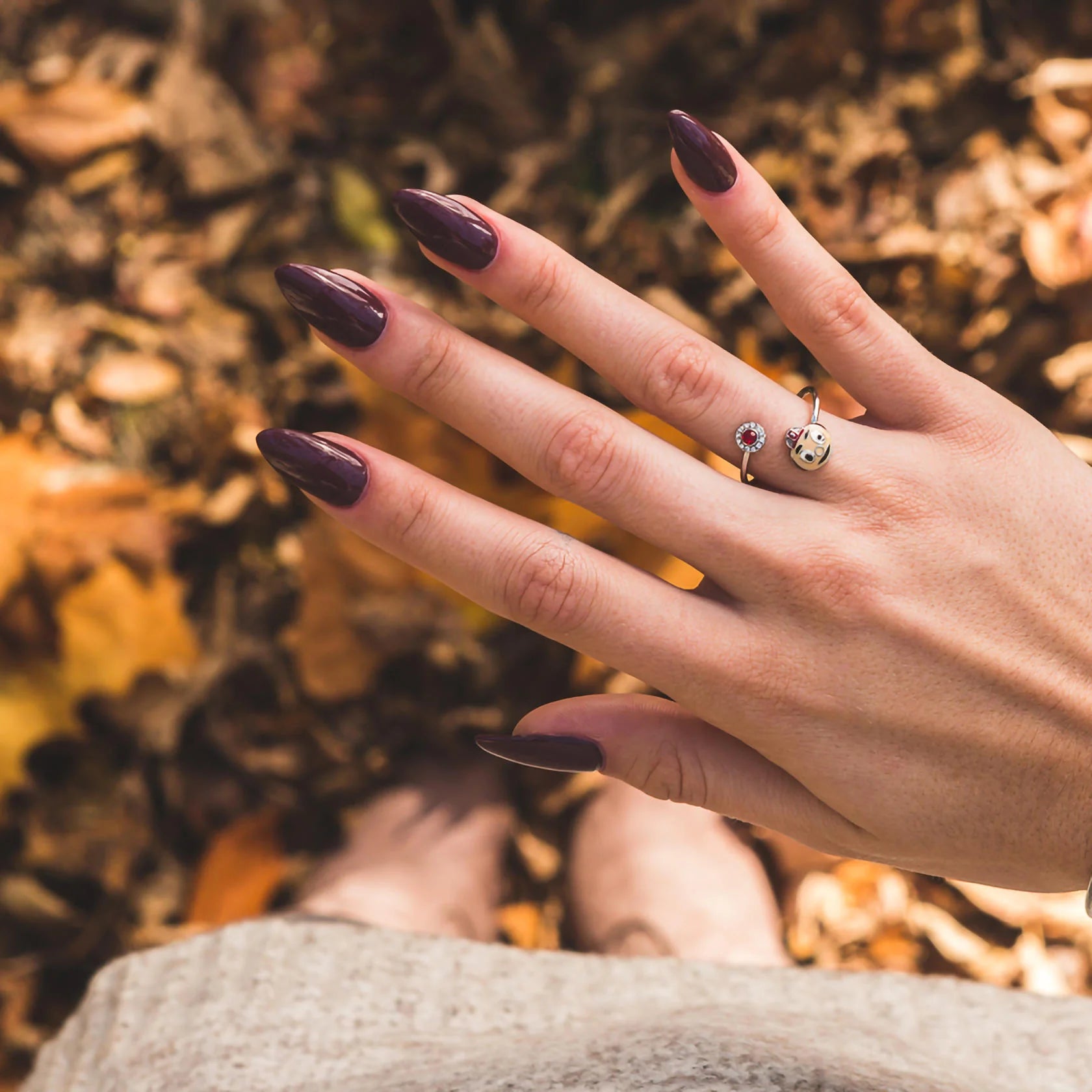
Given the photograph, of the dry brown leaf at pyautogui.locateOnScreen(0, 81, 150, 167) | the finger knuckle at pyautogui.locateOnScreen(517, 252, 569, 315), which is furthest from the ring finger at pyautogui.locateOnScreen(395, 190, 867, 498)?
the dry brown leaf at pyautogui.locateOnScreen(0, 81, 150, 167)

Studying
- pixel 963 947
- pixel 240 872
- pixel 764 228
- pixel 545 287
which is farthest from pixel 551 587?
pixel 963 947

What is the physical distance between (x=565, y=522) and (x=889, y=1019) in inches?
29.8

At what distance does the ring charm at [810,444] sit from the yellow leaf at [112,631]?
3.35 ft

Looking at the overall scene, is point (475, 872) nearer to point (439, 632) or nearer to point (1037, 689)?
A: point (439, 632)

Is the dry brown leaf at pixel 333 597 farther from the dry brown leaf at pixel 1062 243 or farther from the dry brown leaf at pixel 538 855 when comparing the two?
the dry brown leaf at pixel 1062 243

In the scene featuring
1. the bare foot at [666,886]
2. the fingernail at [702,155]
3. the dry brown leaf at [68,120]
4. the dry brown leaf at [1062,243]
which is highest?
the fingernail at [702,155]

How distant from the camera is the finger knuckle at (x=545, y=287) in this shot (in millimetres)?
857

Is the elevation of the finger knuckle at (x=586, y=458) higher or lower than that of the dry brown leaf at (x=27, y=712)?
higher

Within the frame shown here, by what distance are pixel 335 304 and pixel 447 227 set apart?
0.12 meters

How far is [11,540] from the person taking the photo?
143cm

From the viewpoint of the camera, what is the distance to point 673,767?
874 mm

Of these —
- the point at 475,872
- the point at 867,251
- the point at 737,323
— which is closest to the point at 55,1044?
the point at 475,872

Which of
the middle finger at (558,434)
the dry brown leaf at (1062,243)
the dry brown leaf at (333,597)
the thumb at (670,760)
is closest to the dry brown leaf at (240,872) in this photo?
the dry brown leaf at (333,597)

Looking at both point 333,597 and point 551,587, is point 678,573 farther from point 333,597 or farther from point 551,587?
point 551,587
